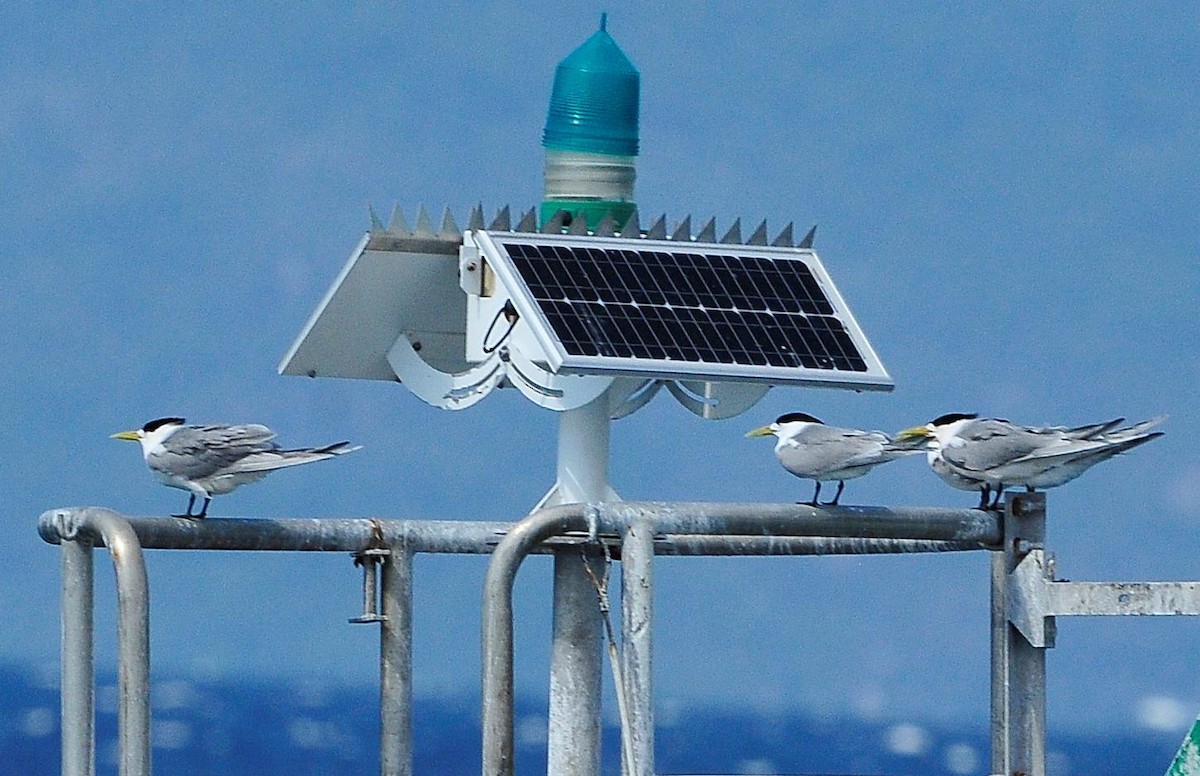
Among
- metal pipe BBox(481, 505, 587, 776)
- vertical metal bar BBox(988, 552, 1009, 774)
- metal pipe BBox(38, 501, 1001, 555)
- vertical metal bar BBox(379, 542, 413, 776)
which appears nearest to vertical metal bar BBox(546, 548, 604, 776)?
metal pipe BBox(38, 501, 1001, 555)

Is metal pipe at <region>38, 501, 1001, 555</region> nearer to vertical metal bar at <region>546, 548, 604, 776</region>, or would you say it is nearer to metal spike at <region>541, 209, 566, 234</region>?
vertical metal bar at <region>546, 548, 604, 776</region>

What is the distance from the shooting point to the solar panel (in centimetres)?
1111

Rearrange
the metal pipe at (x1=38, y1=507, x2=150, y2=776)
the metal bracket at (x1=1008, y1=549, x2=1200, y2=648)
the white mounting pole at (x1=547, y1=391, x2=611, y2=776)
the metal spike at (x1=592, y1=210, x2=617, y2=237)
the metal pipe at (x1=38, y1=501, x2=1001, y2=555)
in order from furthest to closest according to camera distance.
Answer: the metal spike at (x1=592, y1=210, x2=617, y2=237) → the white mounting pole at (x1=547, y1=391, x2=611, y2=776) → the metal bracket at (x1=1008, y1=549, x2=1200, y2=648) → the metal pipe at (x1=38, y1=501, x2=1001, y2=555) → the metal pipe at (x1=38, y1=507, x2=150, y2=776)

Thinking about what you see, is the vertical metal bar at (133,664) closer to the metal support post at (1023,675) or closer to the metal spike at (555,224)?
the metal spike at (555,224)

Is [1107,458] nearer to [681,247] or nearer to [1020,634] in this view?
[1020,634]

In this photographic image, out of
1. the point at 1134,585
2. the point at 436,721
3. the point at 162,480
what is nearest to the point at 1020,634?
the point at 1134,585

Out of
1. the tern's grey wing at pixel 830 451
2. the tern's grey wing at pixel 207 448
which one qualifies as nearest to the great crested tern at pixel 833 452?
the tern's grey wing at pixel 830 451

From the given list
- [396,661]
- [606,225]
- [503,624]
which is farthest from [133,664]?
[606,225]

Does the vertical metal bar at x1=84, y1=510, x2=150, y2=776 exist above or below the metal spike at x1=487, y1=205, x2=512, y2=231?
below

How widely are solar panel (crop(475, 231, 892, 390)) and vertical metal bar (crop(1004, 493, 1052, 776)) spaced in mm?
757

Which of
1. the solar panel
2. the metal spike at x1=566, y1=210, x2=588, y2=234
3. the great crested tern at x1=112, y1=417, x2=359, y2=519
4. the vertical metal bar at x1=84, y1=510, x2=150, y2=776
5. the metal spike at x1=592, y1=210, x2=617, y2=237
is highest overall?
the metal spike at x1=592, y1=210, x2=617, y2=237

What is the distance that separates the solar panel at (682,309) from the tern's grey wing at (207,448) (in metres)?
1.22

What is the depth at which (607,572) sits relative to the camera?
10867 mm

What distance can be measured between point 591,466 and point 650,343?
762 millimetres
